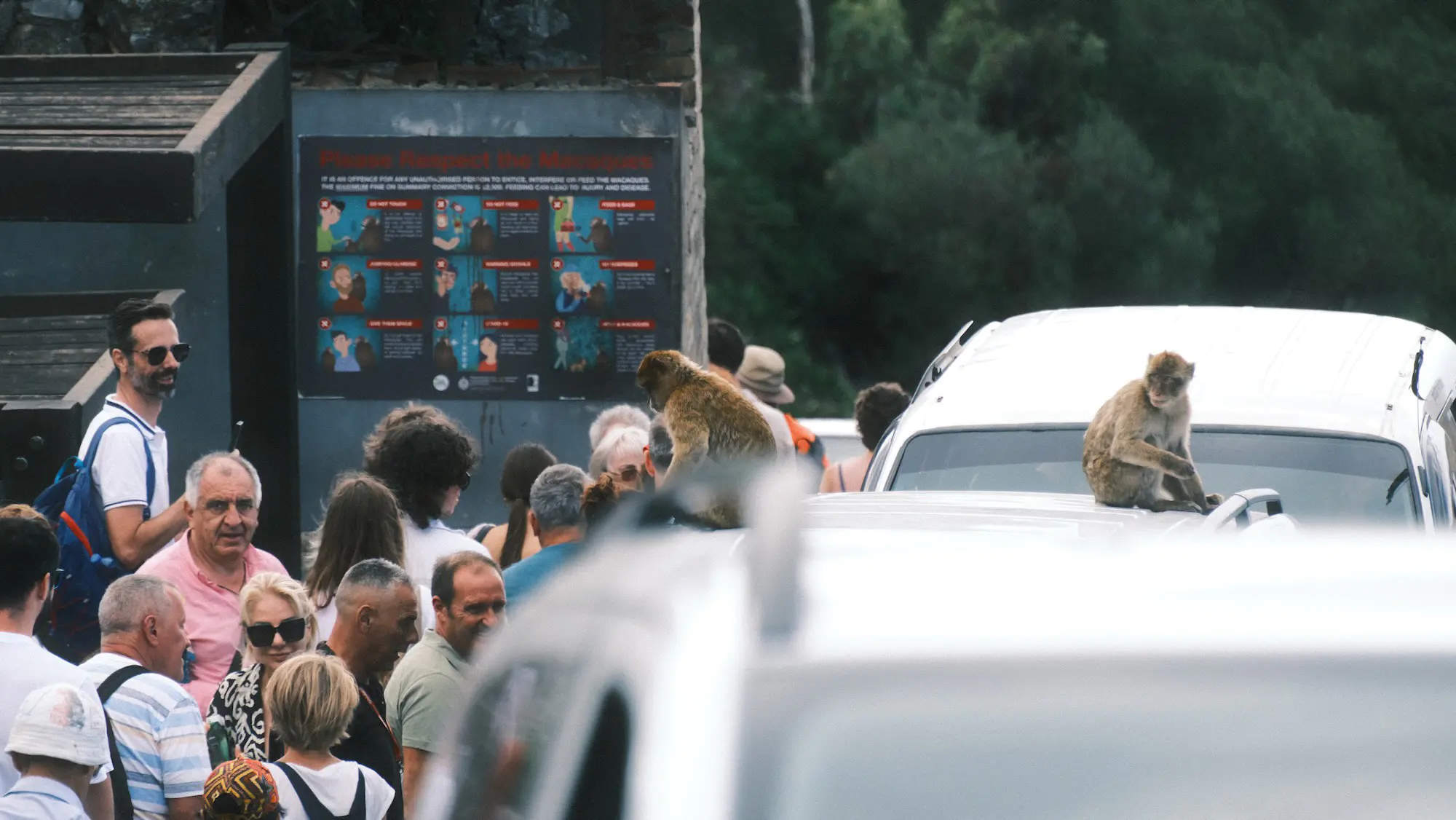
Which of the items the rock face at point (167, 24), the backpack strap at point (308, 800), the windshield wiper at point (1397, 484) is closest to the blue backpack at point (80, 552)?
the backpack strap at point (308, 800)

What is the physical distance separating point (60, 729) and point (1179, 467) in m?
3.18

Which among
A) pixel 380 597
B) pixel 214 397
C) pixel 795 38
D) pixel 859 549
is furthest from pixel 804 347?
pixel 859 549

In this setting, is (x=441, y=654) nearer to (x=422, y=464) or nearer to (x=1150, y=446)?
(x=422, y=464)

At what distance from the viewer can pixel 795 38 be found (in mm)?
38531

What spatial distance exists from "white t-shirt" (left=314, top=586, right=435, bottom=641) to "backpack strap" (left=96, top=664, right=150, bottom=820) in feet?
2.71

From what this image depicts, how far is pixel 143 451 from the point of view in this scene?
17.6ft

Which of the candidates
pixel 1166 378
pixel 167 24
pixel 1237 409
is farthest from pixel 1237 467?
pixel 167 24

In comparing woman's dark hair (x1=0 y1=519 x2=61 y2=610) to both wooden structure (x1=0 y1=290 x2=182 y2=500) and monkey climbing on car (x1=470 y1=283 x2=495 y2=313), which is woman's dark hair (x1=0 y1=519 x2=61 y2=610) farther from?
monkey climbing on car (x1=470 y1=283 x2=495 y2=313)

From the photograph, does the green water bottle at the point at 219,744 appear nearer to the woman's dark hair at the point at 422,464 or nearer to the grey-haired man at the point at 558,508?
the grey-haired man at the point at 558,508

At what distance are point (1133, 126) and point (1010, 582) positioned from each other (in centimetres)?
3641

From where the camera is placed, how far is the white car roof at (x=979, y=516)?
2393 mm

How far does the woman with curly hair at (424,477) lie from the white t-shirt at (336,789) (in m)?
1.36

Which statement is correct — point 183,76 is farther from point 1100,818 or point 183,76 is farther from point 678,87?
point 1100,818

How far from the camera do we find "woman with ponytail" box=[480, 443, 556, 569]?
6.04 metres
